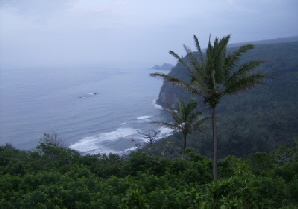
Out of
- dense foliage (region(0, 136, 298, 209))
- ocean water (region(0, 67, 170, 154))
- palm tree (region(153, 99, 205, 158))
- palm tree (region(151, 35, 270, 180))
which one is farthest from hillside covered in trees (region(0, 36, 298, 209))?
ocean water (region(0, 67, 170, 154))

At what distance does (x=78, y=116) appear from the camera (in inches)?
2525

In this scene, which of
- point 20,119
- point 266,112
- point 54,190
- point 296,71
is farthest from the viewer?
point 296,71

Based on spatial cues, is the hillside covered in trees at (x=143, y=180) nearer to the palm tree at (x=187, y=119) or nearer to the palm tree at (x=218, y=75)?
the palm tree at (x=187, y=119)

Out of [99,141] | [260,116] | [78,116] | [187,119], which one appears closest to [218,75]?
[187,119]

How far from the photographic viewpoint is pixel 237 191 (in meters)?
6.70

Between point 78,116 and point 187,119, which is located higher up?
point 187,119

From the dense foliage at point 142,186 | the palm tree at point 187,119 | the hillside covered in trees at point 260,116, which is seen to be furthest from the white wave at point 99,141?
the palm tree at point 187,119

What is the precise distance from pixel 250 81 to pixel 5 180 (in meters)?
9.11

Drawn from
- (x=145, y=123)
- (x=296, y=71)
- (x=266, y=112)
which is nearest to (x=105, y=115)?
(x=145, y=123)

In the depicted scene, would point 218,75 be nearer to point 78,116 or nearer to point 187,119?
point 187,119

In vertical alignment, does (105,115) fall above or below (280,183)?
below

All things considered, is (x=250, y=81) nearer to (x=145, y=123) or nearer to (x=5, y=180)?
(x=5, y=180)

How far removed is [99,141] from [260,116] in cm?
2865

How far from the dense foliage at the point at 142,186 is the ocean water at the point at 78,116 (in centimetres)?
2912
